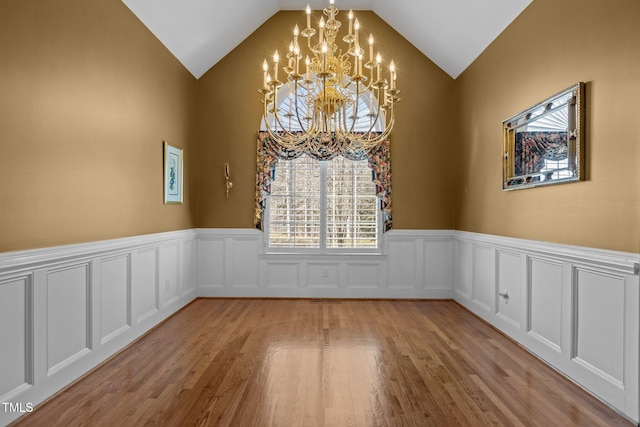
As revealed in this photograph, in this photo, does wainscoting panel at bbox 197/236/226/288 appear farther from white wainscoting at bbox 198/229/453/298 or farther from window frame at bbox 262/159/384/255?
window frame at bbox 262/159/384/255

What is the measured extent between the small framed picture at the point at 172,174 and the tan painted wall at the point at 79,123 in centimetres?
10

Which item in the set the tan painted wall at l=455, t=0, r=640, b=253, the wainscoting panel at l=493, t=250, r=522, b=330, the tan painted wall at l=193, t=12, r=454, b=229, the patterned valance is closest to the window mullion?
the patterned valance

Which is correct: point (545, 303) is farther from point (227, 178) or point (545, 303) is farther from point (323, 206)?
point (227, 178)

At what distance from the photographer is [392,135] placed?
5.66 metres

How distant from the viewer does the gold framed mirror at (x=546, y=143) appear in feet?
9.68

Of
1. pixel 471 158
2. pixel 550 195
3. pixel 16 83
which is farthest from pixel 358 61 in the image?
pixel 471 158

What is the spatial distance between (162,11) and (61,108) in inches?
71.4

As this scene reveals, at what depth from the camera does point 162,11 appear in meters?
4.07

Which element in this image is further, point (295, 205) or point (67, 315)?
point (295, 205)

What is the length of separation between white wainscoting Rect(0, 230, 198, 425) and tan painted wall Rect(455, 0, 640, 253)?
148 inches

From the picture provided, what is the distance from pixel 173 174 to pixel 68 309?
7.47 ft

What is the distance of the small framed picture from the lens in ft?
15.2

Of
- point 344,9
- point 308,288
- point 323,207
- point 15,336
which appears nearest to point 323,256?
point 308,288

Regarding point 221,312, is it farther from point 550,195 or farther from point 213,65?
point 550,195
